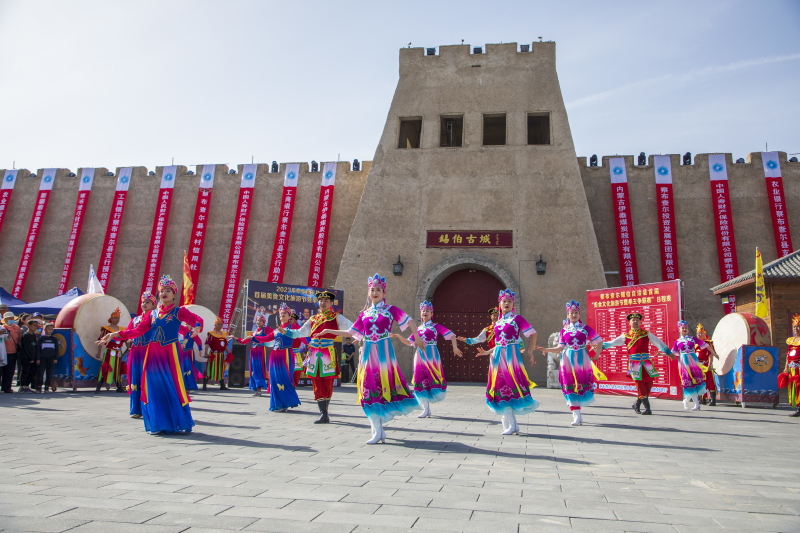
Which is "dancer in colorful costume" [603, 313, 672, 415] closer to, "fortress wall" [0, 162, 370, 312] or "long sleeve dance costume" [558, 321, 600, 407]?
"long sleeve dance costume" [558, 321, 600, 407]

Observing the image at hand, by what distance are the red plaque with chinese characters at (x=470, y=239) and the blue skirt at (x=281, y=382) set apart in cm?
788

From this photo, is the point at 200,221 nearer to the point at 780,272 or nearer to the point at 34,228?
the point at 34,228

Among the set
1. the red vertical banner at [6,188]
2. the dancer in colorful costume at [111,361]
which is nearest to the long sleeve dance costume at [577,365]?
the dancer in colorful costume at [111,361]

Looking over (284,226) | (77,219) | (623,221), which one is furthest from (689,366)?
A: (77,219)

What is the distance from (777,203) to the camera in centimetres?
1814

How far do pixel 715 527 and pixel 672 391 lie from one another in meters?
10.9

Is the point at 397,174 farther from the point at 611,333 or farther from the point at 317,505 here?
the point at 317,505

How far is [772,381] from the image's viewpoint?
11820mm

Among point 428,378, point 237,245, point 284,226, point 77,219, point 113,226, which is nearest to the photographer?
point 428,378

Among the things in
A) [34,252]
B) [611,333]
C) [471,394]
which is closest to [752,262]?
[611,333]

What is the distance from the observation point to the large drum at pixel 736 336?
12008 millimetres

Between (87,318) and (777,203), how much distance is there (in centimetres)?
1967

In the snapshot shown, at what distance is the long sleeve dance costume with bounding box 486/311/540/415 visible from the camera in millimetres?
6938

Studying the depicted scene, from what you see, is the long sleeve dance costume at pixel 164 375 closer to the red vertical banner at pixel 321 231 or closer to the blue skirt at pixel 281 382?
the blue skirt at pixel 281 382
